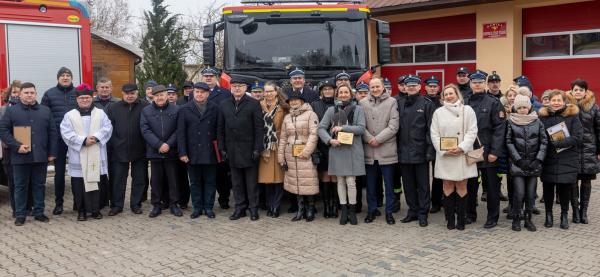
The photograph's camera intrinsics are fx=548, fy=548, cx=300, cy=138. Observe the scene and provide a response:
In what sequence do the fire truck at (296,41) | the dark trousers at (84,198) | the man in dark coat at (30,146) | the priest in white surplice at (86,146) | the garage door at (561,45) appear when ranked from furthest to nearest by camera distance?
the garage door at (561,45) → the fire truck at (296,41) → the dark trousers at (84,198) → the priest in white surplice at (86,146) → the man in dark coat at (30,146)

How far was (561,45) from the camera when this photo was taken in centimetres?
1296

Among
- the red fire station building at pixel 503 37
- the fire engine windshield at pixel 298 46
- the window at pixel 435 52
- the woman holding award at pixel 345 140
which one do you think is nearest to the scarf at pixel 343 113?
the woman holding award at pixel 345 140

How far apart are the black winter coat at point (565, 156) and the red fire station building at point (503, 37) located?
6903 millimetres

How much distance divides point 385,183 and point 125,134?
3.57 m

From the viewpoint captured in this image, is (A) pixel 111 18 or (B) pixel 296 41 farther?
(A) pixel 111 18

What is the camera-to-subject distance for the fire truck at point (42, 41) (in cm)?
804

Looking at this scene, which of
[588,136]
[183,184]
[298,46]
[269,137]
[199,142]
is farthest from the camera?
[298,46]

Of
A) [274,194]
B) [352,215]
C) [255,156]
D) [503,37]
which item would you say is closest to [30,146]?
[255,156]

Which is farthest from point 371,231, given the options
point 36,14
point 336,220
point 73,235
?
point 36,14

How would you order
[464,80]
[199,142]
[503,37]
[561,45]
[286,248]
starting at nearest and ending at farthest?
1. [286,248]
2. [199,142]
3. [464,80]
4. [561,45]
5. [503,37]

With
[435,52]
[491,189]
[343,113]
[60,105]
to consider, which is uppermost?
[435,52]

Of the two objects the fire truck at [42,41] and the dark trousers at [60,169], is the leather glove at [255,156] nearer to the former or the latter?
the dark trousers at [60,169]

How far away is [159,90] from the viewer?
740 cm

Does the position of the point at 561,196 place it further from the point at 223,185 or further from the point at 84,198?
the point at 84,198
